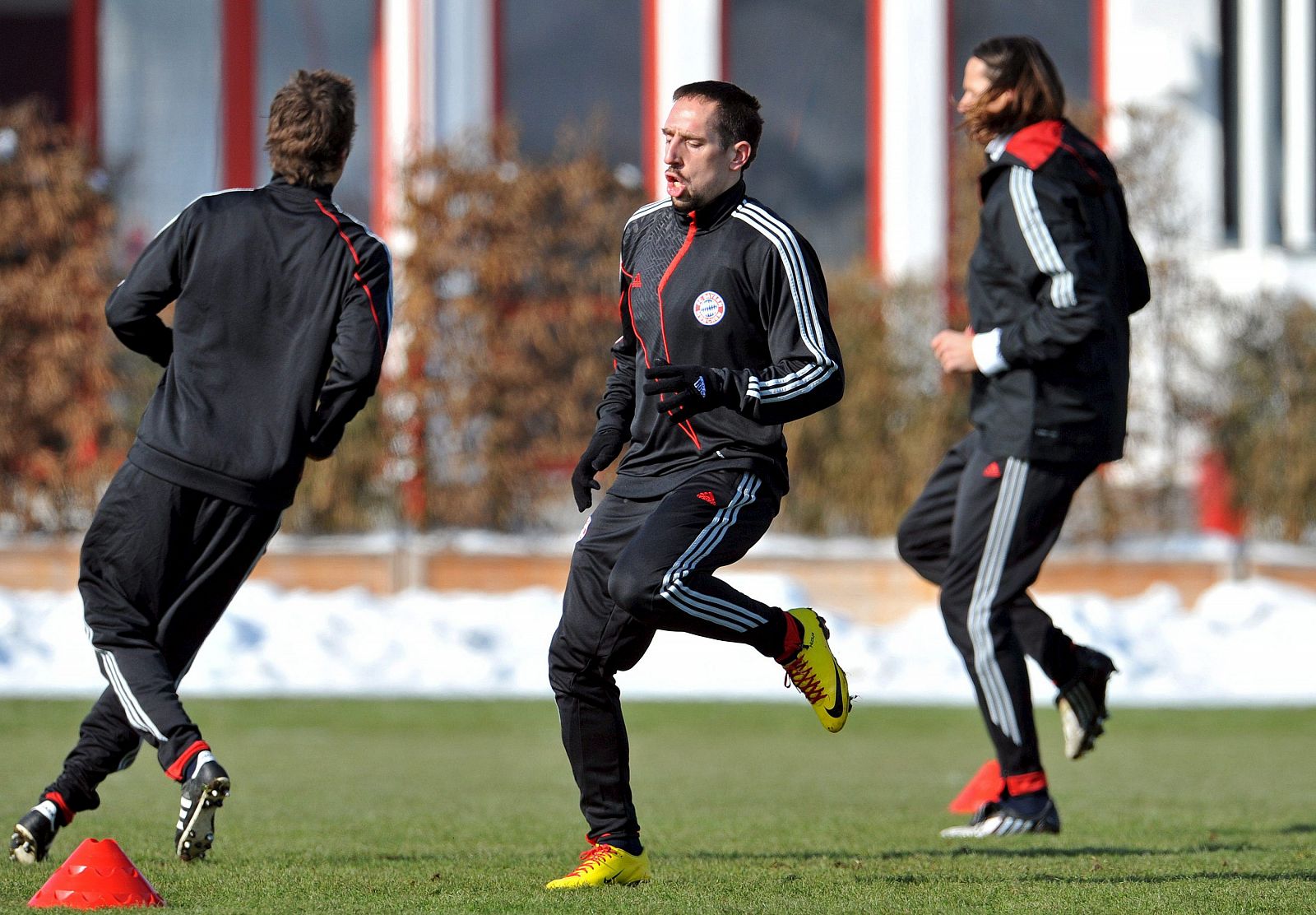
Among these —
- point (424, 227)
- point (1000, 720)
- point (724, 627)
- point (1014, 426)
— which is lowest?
point (1000, 720)

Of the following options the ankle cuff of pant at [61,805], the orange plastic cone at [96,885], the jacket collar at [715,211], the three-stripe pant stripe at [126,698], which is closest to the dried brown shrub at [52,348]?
the ankle cuff of pant at [61,805]

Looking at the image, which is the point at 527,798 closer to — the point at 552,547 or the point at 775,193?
the point at 552,547

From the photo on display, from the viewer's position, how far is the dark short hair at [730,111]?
16.0 feet

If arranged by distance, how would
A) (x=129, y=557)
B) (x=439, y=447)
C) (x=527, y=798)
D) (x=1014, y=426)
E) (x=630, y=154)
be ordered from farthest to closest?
(x=630, y=154) → (x=439, y=447) → (x=527, y=798) → (x=1014, y=426) → (x=129, y=557)

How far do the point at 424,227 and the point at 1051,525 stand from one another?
912 centimetres

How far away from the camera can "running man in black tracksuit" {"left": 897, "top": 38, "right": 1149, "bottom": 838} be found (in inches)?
227

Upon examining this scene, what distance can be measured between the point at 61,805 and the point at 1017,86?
3.50m

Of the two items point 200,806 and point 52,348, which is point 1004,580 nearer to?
point 200,806

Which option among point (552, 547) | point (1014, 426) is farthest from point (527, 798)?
point (552, 547)

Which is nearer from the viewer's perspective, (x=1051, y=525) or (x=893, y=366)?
(x=1051, y=525)

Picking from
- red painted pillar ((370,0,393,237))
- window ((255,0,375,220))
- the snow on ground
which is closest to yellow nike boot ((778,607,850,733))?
the snow on ground

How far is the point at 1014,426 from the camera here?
5.87 meters

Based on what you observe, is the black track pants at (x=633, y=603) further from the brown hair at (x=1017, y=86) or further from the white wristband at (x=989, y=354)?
the brown hair at (x=1017, y=86)

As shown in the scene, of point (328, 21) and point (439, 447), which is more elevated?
point (328, 21)
